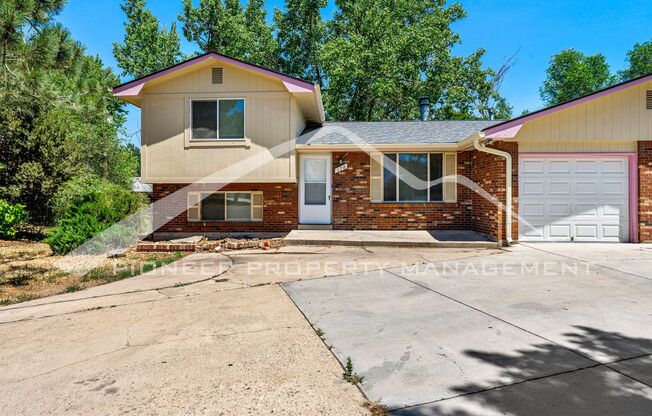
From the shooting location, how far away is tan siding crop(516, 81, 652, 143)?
953 cm

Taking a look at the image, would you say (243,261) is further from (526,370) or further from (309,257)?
(526,370)

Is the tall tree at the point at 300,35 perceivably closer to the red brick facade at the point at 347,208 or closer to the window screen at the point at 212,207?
the red brick facade at the point at 347,208

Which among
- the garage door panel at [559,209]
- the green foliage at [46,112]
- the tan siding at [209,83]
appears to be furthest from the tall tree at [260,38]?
the garage door panel at [559,209]

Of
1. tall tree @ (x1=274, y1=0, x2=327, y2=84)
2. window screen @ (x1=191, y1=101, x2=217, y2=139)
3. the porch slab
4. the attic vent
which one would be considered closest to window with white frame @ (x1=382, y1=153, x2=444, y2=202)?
the porch slab

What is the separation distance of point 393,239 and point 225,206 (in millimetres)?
5326

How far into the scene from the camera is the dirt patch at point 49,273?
248 inches

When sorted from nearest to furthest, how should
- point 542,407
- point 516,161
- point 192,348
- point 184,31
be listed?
point 542,407 < point 192,348 < point 516,161 < point 184,31

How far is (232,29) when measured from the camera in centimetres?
2727

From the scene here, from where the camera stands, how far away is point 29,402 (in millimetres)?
2705

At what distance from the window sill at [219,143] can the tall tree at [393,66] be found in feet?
47.4

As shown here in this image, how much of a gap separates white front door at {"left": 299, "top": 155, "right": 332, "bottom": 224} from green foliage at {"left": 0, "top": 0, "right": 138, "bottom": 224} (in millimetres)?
6210

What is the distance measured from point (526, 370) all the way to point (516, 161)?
789 centimetres

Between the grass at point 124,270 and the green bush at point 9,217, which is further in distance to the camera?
the green bush at point 9,217

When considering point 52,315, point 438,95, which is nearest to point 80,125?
point 52,315
